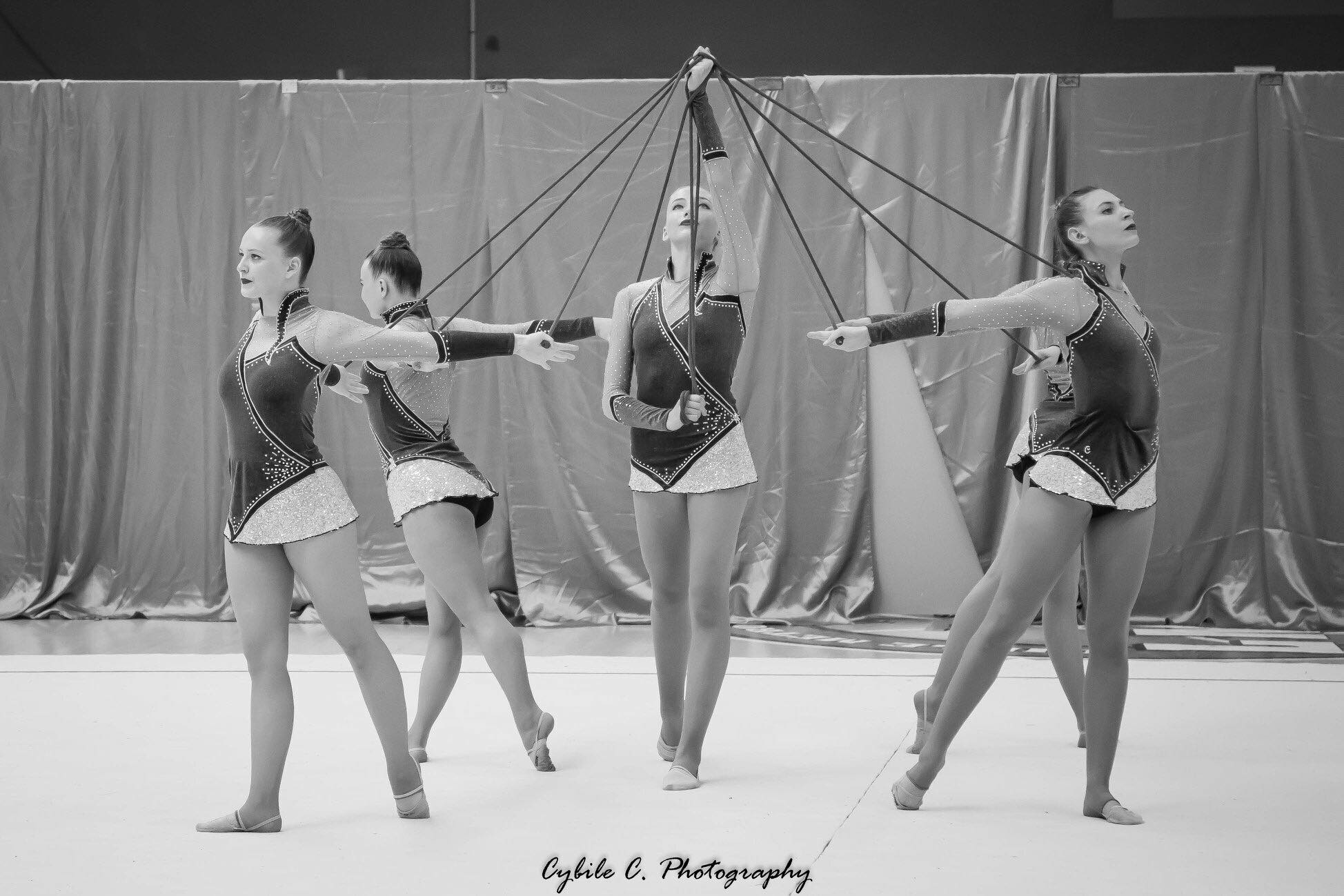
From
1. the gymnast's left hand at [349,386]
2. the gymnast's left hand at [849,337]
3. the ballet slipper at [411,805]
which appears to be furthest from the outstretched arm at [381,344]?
the ballet slipper at [411,805]

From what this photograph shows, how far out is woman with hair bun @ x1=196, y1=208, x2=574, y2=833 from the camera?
2.66 meters

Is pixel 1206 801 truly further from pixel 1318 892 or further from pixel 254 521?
pixel 254 521

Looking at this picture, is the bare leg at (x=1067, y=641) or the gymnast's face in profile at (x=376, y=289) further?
the bare leg at (x=1067, y=641)

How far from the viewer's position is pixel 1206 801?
293 centimetres

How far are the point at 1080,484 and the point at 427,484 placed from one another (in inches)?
62.0

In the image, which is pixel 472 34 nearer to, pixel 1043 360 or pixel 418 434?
pixel 418 434

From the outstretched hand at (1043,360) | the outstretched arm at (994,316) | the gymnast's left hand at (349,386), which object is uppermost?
the outstretched arm at (994,316)

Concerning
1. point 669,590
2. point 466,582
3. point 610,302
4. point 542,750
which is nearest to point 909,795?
point 669,590

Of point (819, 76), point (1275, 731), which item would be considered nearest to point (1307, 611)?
point (1275, 731)

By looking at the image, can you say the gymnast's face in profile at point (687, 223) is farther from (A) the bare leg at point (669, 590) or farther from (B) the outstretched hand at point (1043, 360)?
(B) the outstretched hand at point (1043, 360)

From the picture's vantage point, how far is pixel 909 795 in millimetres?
2867

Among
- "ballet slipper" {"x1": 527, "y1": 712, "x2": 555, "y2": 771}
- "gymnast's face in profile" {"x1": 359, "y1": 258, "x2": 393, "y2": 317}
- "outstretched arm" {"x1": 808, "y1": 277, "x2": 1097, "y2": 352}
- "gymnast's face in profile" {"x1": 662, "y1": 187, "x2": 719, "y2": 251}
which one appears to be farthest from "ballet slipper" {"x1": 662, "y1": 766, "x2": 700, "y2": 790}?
"gymnast's face in profile" {"x1": 359, "y1": 258, "x2": 393, "y2": 317}

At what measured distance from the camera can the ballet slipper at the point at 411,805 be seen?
2805 mm

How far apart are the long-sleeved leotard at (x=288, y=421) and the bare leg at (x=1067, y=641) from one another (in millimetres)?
1747
